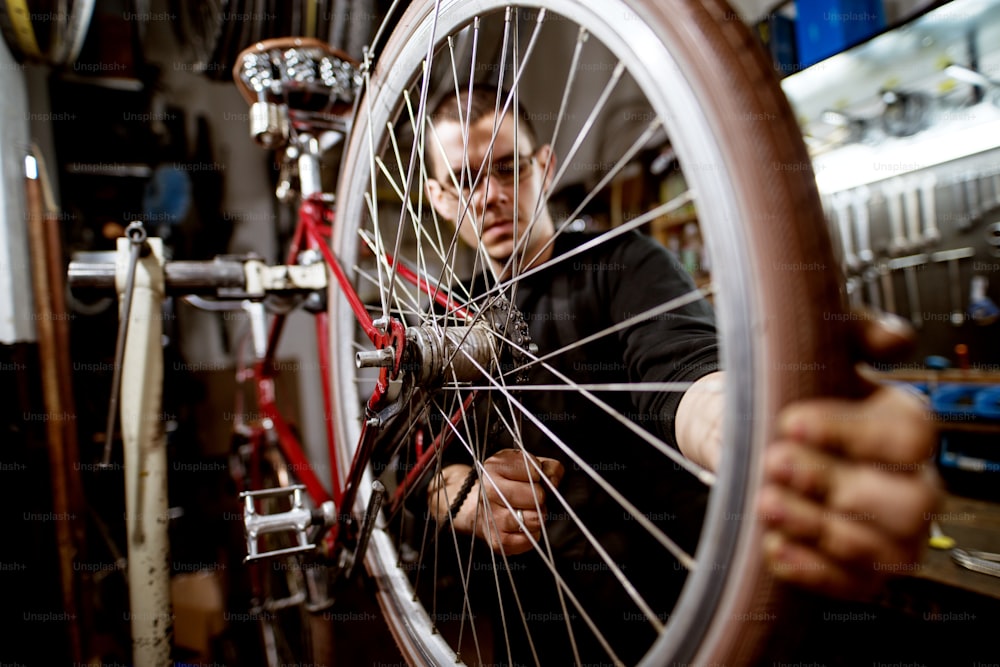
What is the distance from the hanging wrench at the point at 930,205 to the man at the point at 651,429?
1.54 m

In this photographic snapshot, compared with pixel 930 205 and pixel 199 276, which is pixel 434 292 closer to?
pixel 199 276

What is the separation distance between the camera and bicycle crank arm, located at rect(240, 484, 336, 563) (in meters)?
0.91

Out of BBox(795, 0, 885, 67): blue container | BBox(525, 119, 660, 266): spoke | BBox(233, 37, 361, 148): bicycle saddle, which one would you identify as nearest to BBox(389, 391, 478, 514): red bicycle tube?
BBox(525, 119, 660, 266): spoke

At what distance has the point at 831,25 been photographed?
1.67 meters

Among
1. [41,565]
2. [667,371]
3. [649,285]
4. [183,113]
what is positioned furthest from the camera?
[183,113]

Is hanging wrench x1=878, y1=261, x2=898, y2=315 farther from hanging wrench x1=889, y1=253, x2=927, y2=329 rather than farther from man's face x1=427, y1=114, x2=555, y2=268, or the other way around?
man's face x1=427, y1=114, x2=555, y2=268

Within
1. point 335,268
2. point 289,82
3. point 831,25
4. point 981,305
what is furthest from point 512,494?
point 981,305

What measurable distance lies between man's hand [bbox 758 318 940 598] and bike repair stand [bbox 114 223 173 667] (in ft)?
3.40

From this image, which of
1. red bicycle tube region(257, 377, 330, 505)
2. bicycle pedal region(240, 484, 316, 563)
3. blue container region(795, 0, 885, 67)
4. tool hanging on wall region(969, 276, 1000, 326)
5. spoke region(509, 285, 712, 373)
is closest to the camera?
spoke region(509, 285, 712, 373)

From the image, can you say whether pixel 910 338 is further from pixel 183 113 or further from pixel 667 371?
pixel 183 113

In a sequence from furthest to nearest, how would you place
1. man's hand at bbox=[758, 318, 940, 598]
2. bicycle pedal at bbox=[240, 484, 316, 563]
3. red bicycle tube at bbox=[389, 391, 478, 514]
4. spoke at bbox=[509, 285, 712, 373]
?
bicycle pedal at bbox=[240, 484, 316, 563]
red bicycle tube at bbox=[389, 391, 478, 514]
spoke at bbox=[509, 285, 712, 373]
man's hand at bbox=[758, 318, 940, 598]

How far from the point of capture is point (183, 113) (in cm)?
285

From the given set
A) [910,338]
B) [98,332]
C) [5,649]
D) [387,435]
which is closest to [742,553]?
[910,338]

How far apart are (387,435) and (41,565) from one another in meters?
1.23
